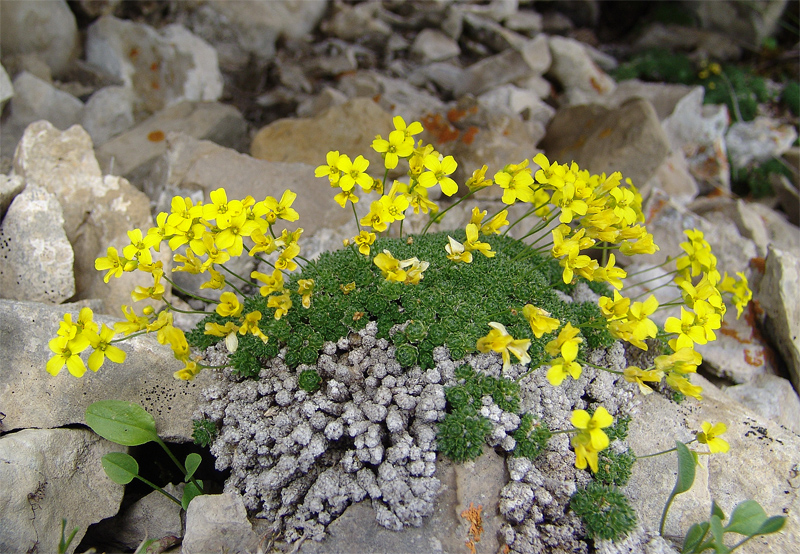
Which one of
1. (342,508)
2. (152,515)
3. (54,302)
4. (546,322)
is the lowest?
(152,515)

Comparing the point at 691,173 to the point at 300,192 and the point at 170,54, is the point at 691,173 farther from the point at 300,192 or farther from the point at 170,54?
the point at 170,54

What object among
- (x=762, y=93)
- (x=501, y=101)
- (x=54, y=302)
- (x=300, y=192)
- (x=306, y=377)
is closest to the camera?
(x=306, y=377)

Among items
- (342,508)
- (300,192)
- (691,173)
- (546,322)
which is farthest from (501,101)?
(342,508)

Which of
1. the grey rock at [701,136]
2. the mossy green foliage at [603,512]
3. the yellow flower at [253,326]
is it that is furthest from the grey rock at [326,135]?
the grey rock at [701,136]

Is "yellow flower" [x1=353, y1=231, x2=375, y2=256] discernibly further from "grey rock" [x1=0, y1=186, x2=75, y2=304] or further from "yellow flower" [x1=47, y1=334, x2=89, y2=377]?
"grey rock" [x1=0, y1=186, x2=75, y2=304]

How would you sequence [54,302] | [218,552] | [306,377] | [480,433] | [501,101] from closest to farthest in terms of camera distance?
[218,552]
[480,433]
[306,377]
[54,302]
[501,101]

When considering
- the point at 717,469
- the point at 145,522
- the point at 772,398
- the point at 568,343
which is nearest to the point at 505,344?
the point at 568,343
